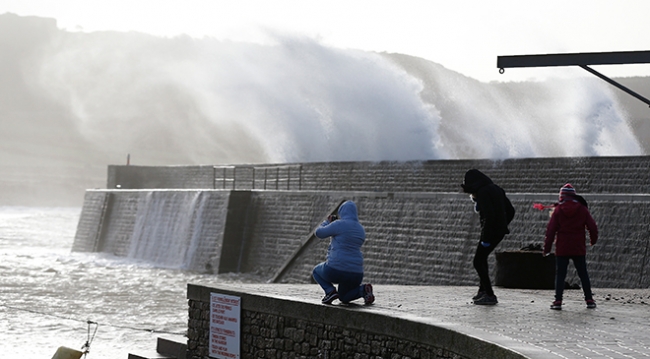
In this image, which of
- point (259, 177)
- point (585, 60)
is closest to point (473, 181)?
point (585, 60)

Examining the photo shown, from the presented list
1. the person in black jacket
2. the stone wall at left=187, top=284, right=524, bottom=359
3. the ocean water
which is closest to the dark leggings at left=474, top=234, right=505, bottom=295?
the person in black jacket

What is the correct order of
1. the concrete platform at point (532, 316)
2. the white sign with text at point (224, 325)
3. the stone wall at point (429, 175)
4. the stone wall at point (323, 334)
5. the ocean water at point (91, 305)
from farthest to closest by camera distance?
the stone wall at point (429, 175)
the ocean water at point (91, 305)
the white sign with text at point (224, 325)
the stone wall at point (323, 334)
the concrete platform at point (532, 316)

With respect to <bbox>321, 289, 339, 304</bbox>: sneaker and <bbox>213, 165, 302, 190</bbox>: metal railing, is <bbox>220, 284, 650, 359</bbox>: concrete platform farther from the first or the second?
<bbox>213, 165, 302, 190</bbox>: metal railing

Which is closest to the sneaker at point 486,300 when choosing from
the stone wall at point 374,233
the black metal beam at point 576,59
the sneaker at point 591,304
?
the sneaker at point 591,304

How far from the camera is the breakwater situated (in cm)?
1588

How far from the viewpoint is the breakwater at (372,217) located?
625 inches

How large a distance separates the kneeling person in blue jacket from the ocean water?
3496 mm

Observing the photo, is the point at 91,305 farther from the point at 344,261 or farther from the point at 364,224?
the point at 344,261

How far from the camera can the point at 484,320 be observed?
8.63 metres

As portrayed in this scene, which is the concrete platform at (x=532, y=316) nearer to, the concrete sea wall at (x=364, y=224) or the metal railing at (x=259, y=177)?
the concrete sea wall at (x=364, y=224)

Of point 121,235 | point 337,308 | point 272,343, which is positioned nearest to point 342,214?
point 337,308

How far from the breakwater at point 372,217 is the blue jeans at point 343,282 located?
21.2ft

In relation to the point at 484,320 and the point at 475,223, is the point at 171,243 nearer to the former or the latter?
the point at 475,223

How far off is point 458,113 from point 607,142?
26.4 ft
